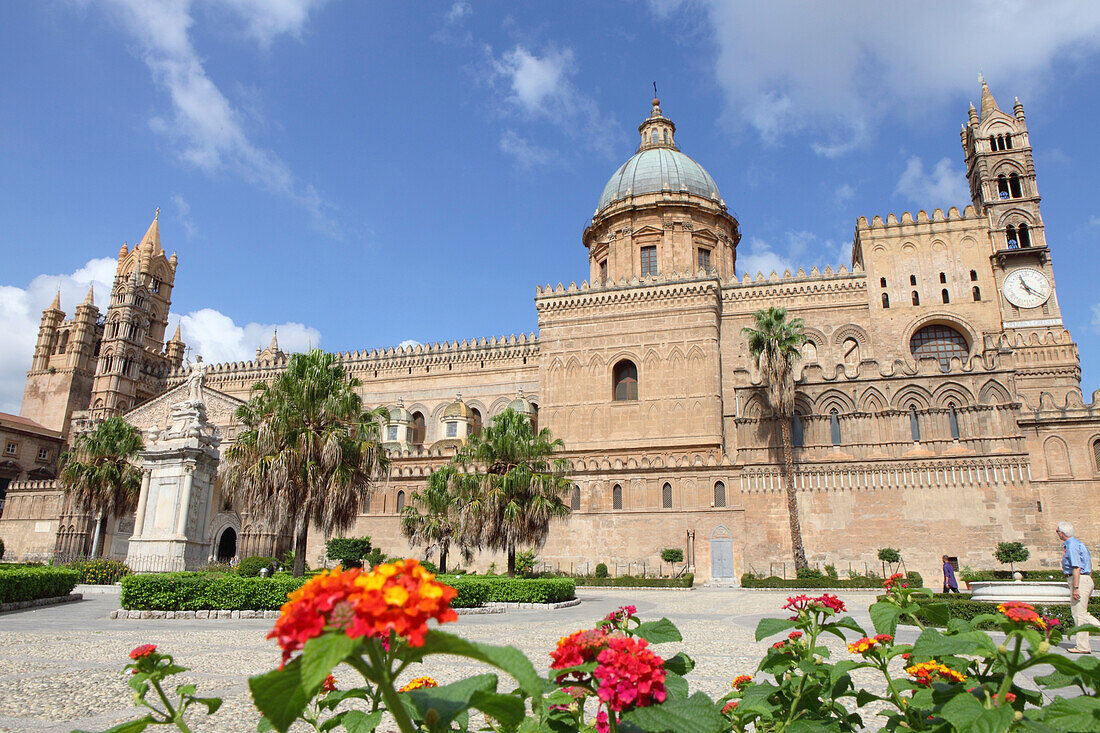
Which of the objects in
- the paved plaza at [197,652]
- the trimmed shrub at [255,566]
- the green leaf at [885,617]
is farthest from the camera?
the trimmed shrub at [255,566]

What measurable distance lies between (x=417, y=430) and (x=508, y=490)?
23.0m

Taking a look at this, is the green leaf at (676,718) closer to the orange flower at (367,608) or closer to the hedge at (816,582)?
the orange flower at (367,608)

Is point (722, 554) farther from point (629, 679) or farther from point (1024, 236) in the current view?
point (629, 679)

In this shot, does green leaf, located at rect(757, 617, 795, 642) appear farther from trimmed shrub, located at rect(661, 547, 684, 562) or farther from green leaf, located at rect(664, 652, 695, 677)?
trimmed shrub, located at rect(661, 547, 684, 562)

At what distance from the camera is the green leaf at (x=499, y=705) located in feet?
6.47

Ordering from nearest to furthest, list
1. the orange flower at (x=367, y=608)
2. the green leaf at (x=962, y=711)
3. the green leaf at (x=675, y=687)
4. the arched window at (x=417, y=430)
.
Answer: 1. the orange flower at (x=367, y=608)
2. the green leaf at (x=962, y=711)
3. the green leaf at (x=675, y=687)
4. the arched window at (x=417, y=430)

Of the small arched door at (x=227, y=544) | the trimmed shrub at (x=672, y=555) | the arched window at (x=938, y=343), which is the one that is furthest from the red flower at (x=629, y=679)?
the small arched door at (x=227, y=544)

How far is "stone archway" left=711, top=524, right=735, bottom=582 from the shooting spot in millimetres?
29688

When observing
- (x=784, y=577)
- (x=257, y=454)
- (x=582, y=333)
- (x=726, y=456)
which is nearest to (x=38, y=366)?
(x=582, y=333)

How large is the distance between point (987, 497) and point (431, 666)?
27097 millimetres

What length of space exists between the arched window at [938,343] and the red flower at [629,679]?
38.2m

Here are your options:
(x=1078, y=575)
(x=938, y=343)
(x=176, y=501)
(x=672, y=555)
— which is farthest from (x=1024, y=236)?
(x=176, y=501)

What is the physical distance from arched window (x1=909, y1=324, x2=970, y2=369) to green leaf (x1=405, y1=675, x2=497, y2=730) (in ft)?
126

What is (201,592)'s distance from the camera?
46.7 ft
